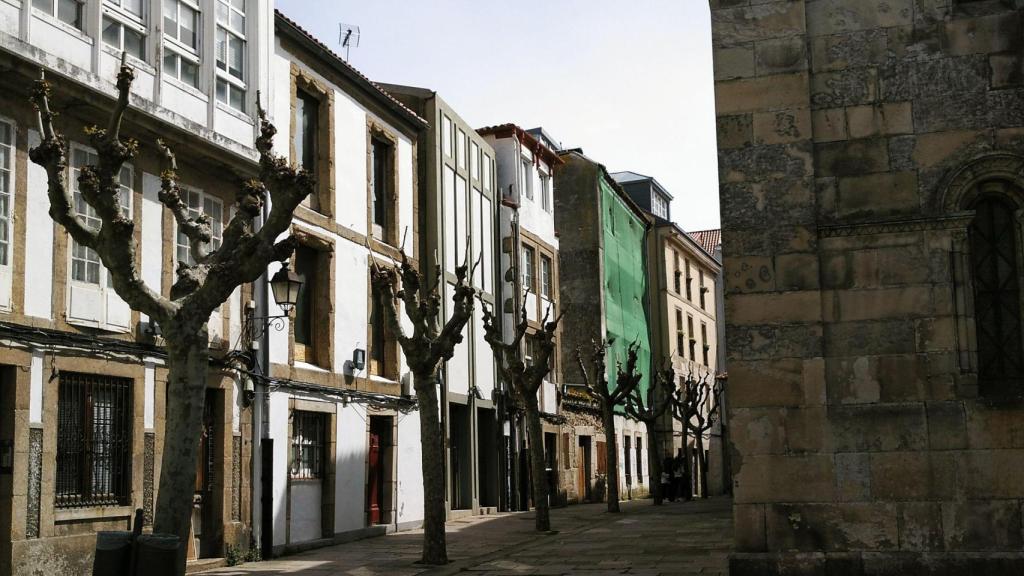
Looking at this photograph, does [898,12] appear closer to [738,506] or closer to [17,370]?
[738,506]

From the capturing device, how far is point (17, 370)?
1360 cm

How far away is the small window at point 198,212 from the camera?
55.8 ft

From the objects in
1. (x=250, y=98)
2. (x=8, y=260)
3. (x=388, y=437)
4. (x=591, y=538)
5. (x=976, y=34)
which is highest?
(x=250, y=98)

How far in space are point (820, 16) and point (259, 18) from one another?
9.87 metres

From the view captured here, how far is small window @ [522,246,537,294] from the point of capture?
32.8 meters

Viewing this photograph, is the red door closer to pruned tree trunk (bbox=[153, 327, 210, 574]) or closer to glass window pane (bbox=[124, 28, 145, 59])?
glass window pane (bbox=[124, 28, 145, 59])

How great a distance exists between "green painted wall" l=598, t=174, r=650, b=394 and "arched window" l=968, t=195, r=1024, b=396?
1138 inches

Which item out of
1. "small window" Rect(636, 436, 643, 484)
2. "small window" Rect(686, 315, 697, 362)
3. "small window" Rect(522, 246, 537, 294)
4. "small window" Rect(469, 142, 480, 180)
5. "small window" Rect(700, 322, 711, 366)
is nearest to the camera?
"small window" Rect(469, 142, 480, 180)

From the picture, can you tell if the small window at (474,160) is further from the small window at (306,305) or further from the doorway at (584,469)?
the doorway at (584,469)

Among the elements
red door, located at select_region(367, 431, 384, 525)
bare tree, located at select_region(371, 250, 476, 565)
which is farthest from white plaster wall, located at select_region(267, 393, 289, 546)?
red door, located at select_region(367, 431, 384, 525)

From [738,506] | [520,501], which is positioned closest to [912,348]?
[738,506]

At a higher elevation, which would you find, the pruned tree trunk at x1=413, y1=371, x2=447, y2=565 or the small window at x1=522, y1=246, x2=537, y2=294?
the small window at x1=522, y1=246, x2=537, y2=294

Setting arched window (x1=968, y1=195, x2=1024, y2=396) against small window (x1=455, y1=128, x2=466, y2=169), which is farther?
small window (x1=455, y1=128, x2=466, y2=169)

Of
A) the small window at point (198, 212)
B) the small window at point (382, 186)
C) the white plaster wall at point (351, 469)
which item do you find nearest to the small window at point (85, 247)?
the small window at point (198, 212)
